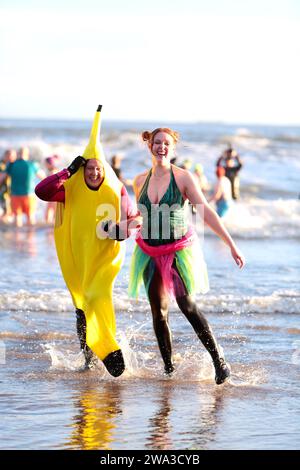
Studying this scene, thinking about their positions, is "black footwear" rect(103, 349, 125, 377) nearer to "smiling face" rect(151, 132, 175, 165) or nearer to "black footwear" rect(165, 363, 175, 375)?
"black footwear" rect(165, 363, 175, 375)

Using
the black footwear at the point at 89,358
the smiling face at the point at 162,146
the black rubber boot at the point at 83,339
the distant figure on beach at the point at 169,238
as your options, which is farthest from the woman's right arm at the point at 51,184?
the black footwear at the point at 89,358

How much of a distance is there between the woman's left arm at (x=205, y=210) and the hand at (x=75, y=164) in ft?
2.69

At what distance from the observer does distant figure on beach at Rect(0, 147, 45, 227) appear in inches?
767

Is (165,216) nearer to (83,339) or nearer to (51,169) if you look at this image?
(83,339)

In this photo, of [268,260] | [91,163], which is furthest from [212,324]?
[268,260]

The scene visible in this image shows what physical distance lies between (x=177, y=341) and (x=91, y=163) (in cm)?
218

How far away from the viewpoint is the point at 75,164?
7.55 metres

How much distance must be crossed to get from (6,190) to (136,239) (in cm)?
1399

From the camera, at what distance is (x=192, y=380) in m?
7.65

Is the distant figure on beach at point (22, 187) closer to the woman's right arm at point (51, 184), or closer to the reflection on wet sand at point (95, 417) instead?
the woman's right arm at point (51, 184)

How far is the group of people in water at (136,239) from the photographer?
7293mm

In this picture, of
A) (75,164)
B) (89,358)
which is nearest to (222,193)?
(89,358)

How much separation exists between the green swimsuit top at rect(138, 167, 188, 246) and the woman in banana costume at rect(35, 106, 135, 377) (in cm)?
20

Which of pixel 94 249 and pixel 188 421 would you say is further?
pixel 94 249
